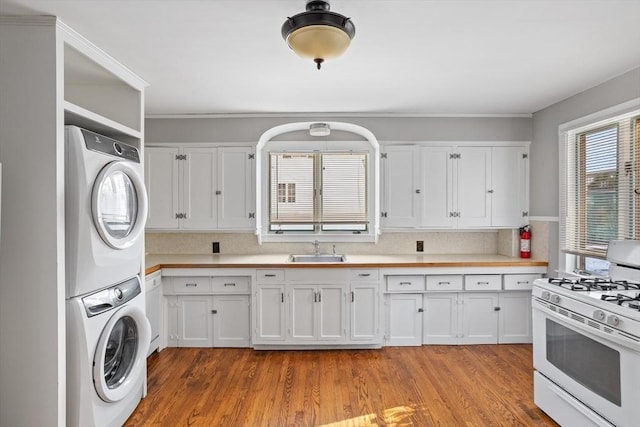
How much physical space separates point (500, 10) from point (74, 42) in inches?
90.9

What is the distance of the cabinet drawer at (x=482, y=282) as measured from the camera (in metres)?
3.49

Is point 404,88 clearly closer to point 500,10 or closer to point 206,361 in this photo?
point 500,10

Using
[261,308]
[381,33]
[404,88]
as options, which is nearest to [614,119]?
[404,88]

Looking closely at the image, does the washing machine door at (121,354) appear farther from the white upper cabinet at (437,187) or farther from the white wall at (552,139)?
the white wall at (552,139)

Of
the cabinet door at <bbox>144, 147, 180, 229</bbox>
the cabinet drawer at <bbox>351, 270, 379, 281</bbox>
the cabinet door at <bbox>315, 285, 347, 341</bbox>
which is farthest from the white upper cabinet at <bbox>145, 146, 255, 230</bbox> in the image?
the cabinet drawer at <bbox>351, 270, 379, 281</bbox>

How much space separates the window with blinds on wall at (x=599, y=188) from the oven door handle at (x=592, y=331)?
→ 0.98 m

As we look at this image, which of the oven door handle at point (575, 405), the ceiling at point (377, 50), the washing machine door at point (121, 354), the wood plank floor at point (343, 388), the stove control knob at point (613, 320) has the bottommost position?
the wood plank floor at point (343, 388)

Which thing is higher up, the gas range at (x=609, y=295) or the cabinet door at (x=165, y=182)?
the cabinet door at (x=165, y=182)

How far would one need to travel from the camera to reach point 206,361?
10.5ft

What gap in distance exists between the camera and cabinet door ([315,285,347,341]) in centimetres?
341

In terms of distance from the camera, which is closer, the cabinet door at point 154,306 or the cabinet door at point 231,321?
the cabinet door at point 154,306

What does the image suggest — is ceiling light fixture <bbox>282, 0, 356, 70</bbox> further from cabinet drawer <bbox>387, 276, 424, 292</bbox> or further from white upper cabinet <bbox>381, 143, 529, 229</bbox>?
cabinet drawer <bbox>387, 276, 424, 292</bbox>

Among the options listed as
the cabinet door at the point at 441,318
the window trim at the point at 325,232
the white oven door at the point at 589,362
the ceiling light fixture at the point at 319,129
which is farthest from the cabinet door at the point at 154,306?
the white oven door at the point at 589,362

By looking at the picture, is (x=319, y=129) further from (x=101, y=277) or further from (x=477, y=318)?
(x=477, y=318)
